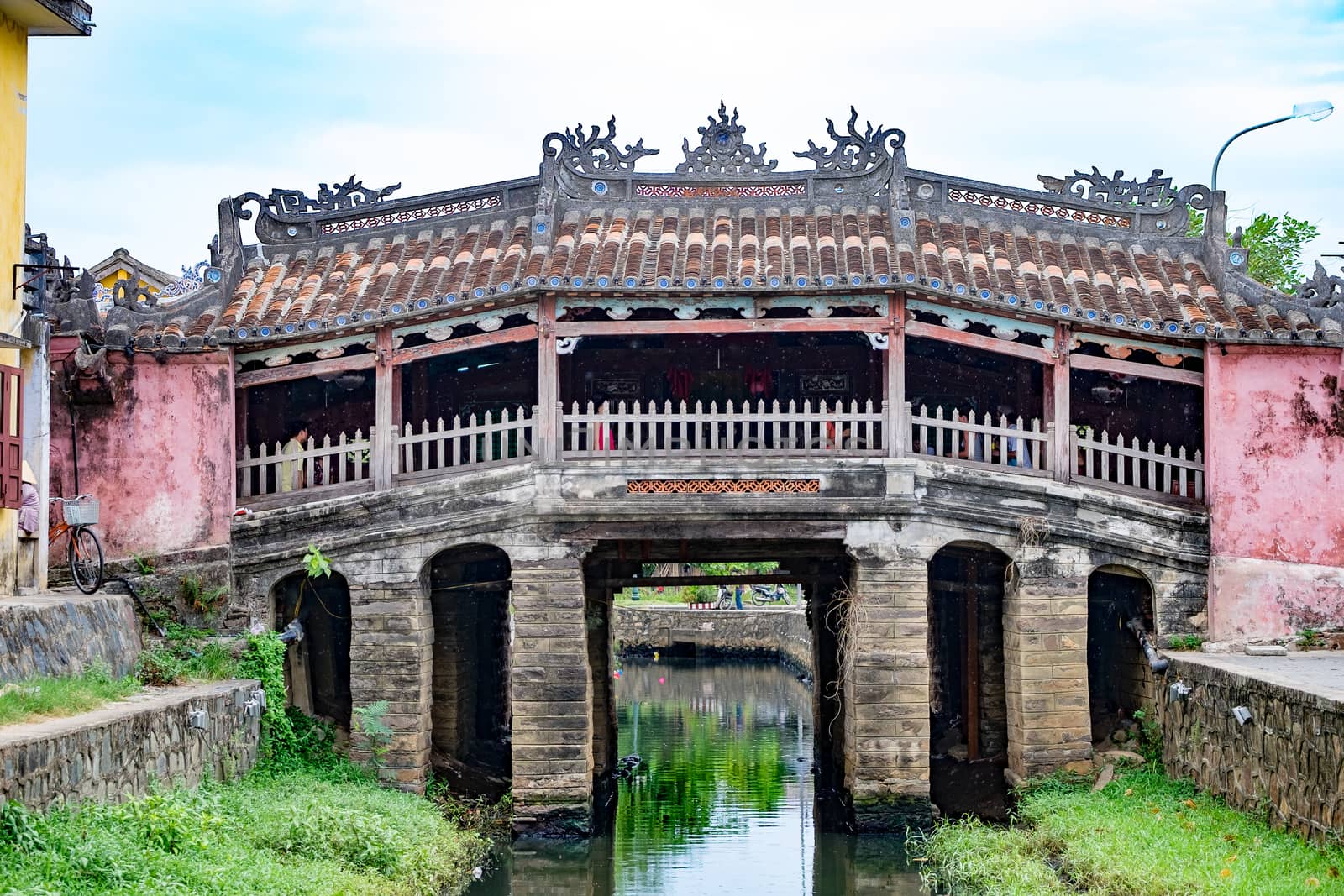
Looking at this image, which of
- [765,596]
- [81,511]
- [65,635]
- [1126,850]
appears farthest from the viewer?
[765,596]

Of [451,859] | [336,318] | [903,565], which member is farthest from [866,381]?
[451,859]

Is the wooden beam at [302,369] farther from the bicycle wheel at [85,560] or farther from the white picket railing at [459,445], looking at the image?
the bicycle wheel at [85,560]

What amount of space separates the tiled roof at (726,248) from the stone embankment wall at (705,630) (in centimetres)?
2046

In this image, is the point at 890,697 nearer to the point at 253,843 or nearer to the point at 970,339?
the point at 970,339

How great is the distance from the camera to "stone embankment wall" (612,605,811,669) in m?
38.2

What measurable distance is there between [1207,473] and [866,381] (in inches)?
163

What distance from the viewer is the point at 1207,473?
1683 cm

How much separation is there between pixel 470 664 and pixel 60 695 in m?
8.60

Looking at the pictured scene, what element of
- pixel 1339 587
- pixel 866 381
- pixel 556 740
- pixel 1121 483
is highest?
pixel 866 381

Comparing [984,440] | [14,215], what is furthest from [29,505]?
[984,440]

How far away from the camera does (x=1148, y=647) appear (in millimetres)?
16547

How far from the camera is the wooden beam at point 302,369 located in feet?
56.0

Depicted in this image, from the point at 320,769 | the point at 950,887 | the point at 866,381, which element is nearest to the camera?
the point at 950,887

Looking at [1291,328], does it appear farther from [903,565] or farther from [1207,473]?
[903,565]
